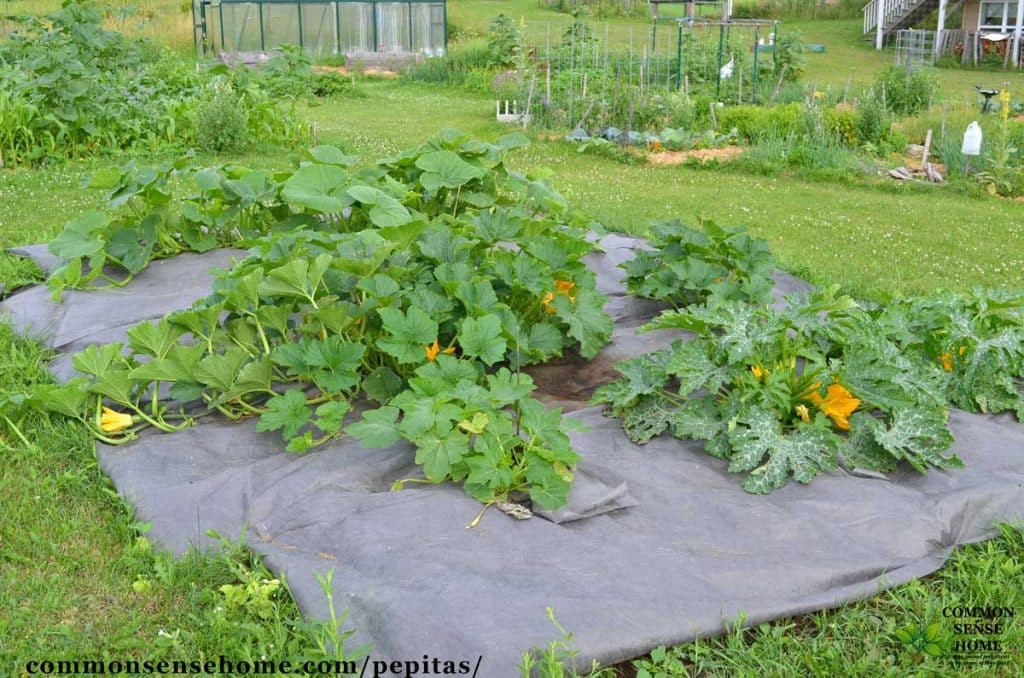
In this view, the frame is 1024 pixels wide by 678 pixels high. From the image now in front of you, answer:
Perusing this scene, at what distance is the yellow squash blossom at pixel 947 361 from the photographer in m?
3.71

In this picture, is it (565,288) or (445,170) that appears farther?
(445,170)

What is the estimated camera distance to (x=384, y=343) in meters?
3.40

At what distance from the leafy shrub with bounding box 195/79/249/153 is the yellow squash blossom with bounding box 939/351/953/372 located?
6.97m

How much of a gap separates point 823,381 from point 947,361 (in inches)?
27.0

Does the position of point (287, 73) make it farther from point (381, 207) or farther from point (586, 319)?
point (586, 319)

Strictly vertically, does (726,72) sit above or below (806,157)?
above

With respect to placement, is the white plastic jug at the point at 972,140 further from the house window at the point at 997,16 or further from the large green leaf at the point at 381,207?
the house window at the point at 997,16

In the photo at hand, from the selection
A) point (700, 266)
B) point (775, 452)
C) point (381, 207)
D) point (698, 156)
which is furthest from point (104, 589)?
point (698, 156)

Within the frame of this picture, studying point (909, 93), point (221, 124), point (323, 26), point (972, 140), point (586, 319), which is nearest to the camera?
point (586, 319)

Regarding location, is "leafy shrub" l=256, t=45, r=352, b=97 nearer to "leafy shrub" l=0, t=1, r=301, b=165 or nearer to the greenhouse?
"leafy shrub" l=0, t=1, r=301, b=165

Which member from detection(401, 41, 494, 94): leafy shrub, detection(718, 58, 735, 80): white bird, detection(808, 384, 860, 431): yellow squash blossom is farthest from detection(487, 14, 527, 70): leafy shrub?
detection(808, 384, 860, 431): yellow squash blossom

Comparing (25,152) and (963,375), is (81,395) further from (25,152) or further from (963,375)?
(25,152)

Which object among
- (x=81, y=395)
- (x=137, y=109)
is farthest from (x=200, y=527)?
(x=137, y=109)

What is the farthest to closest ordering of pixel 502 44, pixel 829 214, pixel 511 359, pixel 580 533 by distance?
pixel 502 44 → pixel 829 214 → pixel 511 359 → pixel 580 533
